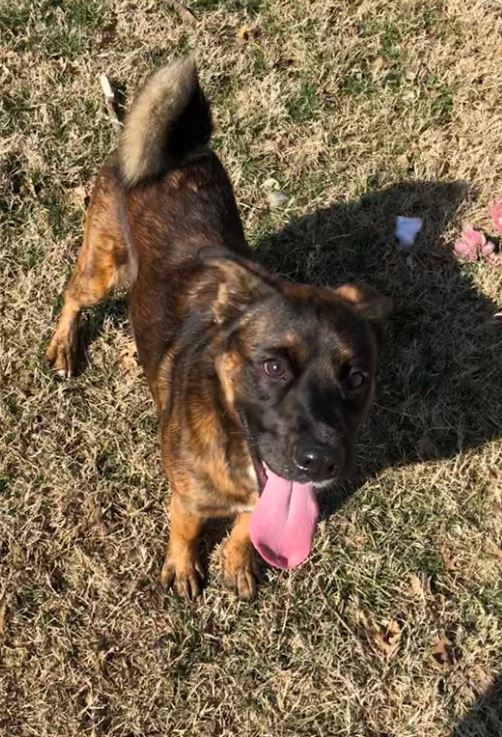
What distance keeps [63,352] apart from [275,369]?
217cm

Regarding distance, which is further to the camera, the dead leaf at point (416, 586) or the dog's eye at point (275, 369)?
the dead leaf at point (416, 586)

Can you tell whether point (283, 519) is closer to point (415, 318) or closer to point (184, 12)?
point (415, 318)

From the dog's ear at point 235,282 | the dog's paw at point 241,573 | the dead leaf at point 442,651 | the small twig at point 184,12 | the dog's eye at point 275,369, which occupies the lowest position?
the dead leaf at point 442,651

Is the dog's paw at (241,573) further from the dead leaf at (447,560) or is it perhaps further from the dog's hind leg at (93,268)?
the dog's hind leg at (93,268)

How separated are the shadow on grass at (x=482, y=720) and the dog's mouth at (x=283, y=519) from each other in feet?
5.52

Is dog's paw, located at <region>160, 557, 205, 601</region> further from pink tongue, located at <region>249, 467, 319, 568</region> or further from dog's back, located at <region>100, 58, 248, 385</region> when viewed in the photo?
dog's back, located at <region>100, 58, 248, 385</region>

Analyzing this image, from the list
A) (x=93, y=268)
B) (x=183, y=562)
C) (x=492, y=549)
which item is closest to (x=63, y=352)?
(x=93, y=268)

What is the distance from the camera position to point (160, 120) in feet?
13.4

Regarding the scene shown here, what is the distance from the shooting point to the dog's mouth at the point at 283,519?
11.8 feet

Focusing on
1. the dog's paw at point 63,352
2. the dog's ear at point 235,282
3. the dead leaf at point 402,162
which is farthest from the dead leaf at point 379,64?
the dog's ear at point 235,282

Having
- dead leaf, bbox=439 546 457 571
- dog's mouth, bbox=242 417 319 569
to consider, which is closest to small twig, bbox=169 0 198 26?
dog's mouth, bbox=242 417 319 569

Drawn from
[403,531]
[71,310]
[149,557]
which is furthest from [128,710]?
[71,310]

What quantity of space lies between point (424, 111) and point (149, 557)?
3.91 metres

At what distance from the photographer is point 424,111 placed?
19.9 feet
